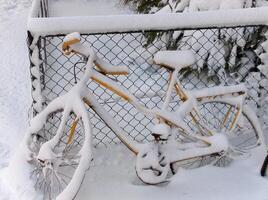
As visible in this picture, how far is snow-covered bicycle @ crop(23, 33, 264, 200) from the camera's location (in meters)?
3.12

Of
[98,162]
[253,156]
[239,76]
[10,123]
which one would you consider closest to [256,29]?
[239,76]

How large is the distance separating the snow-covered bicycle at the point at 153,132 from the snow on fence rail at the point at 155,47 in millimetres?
225

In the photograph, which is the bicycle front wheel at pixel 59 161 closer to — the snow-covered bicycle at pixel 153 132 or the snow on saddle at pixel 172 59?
the snow-covered bicycle at pixel 153 132

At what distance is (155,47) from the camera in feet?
18.6

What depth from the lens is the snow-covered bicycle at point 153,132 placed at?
312 cm

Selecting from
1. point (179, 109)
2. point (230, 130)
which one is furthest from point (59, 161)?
point (230, 130)

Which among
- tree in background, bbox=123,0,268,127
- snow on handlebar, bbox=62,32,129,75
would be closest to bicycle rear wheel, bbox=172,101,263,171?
tree in background, bbox=123,0,268,127

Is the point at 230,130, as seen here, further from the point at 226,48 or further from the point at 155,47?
the point at 155,47

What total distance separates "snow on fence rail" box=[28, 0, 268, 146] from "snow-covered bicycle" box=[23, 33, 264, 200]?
0.22 meters

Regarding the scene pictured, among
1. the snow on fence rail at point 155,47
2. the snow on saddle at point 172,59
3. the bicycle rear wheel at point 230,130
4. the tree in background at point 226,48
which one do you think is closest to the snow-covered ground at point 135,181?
the bicycle rear wheel at point 230,130

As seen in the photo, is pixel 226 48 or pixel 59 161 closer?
pixel 59 161

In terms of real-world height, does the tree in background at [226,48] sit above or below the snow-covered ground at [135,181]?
above

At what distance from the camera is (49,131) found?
12.4ft

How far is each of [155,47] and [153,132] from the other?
8.21ft
